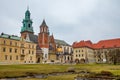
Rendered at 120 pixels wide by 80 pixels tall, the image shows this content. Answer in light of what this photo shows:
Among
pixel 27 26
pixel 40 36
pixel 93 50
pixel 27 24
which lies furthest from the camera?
pixel 93 50

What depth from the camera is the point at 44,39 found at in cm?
12550

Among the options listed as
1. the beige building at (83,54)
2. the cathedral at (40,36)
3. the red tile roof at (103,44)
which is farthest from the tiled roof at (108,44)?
the cathedral at (40,36)

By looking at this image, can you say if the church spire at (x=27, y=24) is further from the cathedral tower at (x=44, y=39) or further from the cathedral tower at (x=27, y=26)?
the cathedral tower at (x=44, y=39)

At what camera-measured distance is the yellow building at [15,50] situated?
289 feet

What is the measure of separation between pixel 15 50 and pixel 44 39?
3359cm

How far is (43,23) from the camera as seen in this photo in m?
130

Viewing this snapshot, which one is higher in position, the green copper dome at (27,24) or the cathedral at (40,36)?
the green copper dome at (27,24)

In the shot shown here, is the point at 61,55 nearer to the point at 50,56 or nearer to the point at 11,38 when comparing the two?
the point at 50,56

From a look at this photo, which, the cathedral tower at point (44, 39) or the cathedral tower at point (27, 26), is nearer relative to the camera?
the cathedral tower at point (44, 39)

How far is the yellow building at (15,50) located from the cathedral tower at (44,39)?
17.5 meters

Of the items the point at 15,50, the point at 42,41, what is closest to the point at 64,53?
the point at 42,41

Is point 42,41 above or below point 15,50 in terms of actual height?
above

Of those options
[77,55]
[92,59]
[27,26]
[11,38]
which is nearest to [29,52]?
[11,38]

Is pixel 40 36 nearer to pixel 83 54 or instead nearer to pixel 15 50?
pixel 83 54
